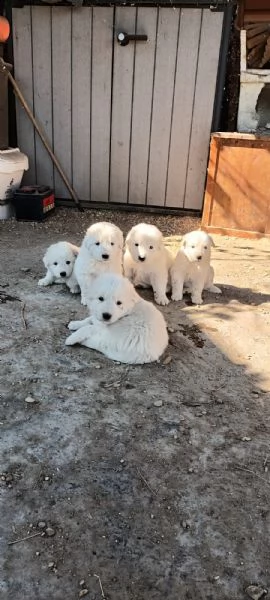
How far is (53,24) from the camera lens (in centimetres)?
684

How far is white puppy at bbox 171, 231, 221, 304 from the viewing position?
437 centimetres

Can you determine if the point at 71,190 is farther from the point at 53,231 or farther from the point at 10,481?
the point at 10,481

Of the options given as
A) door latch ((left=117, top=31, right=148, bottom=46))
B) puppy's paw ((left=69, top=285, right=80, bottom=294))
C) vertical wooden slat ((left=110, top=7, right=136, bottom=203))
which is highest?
door latch ((left=117, top=31, right=148, bottom=46))

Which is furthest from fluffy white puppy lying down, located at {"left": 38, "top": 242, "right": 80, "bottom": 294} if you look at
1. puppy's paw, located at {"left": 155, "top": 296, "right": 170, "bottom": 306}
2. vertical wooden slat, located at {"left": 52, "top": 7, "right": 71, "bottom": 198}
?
vertical wooden slat, located at {"left": 52, "top": 7, "right": 71, "bottom": 198}

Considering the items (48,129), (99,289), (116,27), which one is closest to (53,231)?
(48,129)

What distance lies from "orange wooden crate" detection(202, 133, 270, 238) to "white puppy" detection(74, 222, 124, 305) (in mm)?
2788

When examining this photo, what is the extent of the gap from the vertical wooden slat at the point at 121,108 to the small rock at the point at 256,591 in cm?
619

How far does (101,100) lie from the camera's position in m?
7.09

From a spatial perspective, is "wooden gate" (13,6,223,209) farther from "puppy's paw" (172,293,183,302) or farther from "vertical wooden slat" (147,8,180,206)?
"puppy's paw" (172,293,183,302)

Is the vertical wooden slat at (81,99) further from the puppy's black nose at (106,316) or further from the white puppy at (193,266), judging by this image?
the puppy's black nose at (106,316)

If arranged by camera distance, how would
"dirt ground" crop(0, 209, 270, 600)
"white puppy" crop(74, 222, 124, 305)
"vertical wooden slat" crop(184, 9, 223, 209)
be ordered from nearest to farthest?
"dirt ground" crop(0, 209, 270, 600)
"white puppy" crop(74, 222, 124, 305)
"vertical wooden slat" crop(184, 9, 223, 209)

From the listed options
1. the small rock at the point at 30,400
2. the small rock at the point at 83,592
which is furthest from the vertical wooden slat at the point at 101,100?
the small rock at the point at 83,592

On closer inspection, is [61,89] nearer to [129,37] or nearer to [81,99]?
[81,99]

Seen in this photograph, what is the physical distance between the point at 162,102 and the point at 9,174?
2259 mm
